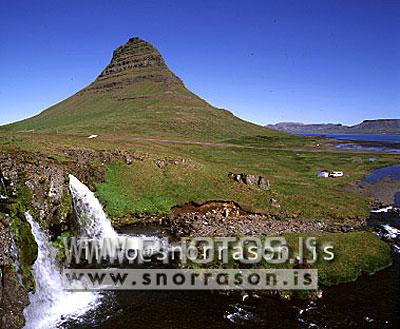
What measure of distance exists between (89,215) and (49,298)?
1231cm

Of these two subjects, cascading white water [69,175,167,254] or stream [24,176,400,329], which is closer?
stream [24,176,400,329]

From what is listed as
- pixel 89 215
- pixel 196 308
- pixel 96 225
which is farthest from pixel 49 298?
pixel 89 215

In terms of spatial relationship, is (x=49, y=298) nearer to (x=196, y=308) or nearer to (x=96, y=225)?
(x=196, y=308)

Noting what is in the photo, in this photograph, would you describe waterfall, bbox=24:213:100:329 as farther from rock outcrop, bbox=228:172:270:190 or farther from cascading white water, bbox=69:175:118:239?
rock outcrop, bbox=228:172:270:190

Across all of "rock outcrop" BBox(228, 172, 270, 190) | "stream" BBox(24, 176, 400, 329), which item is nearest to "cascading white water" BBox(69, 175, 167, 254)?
"stream" BBox(24, 176, 400, 329)

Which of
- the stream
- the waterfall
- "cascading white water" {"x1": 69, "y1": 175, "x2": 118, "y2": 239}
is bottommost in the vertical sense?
the stream

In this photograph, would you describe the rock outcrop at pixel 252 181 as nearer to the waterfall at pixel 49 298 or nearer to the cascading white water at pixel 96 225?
the cascading white water at pixel 96 225

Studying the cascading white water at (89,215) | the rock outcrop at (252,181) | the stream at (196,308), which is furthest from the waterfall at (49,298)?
the rock outcrop at (252,181)

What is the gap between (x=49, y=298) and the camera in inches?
911

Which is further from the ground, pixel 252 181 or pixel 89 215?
pixel 252 181

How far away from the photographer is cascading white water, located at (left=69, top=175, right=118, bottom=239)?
3362cm

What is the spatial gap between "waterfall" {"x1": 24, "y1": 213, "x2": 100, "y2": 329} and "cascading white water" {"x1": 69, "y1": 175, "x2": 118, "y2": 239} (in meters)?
6.44

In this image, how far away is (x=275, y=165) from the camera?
79.4 metres

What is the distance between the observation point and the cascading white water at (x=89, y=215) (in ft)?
110
